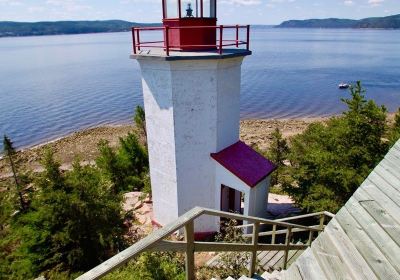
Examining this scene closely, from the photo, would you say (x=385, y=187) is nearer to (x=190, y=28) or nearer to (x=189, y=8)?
(x=190, y=28)

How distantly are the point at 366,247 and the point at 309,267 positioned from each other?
626 millimetres

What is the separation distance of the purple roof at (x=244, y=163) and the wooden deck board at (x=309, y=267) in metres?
6.73

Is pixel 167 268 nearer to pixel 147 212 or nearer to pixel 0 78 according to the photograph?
pixel 147 212

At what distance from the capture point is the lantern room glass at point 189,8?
980 cm

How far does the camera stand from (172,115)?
10.1 m

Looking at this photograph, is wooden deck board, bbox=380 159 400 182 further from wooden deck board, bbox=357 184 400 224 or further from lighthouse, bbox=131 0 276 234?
lighthouse, bbox=131 0 276 234

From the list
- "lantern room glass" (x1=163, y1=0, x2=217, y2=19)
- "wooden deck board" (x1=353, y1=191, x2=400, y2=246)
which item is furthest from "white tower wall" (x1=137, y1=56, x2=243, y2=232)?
"wooden deck board" (x1=353, y1=191, x2=400, y2=246)

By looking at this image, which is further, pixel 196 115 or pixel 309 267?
pixel 196 115

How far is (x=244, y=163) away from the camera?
1112 centimetres

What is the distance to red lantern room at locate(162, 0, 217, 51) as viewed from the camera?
9.81 metres

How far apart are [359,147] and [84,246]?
9.51 metres

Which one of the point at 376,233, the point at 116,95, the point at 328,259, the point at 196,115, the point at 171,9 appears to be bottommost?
the point at 116,95

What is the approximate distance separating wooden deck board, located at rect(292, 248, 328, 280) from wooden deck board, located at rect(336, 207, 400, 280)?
46cm

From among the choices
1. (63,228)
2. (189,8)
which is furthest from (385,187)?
(63,228)
